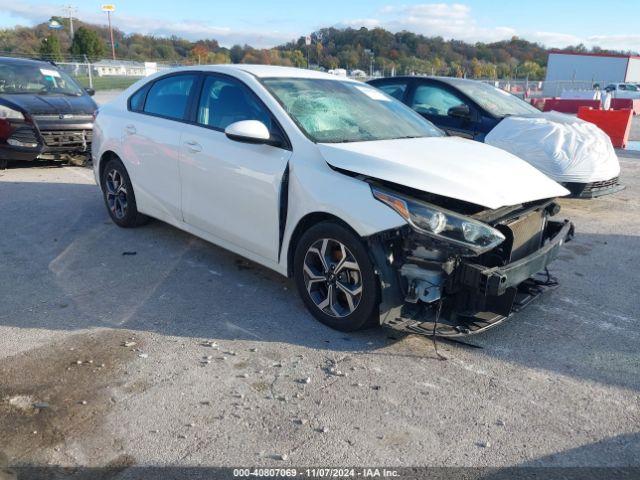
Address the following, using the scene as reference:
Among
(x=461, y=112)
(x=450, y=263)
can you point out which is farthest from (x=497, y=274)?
(x=461, y=112)

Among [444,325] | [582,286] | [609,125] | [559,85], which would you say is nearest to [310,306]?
[444,325]

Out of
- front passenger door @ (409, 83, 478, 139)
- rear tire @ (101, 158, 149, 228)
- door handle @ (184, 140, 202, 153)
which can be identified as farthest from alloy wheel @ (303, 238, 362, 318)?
front passenger door @ (409, 83, 478, 139)

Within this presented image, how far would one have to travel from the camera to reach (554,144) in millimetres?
6973

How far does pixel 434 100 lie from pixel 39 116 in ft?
20.0

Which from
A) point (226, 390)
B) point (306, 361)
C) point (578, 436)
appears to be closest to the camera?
point (578, 436)

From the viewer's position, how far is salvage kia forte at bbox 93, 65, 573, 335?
338 centimetres

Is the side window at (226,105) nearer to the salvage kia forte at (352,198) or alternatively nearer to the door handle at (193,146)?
the salvage kia forte at (352,198)

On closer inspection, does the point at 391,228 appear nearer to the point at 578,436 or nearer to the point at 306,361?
the point at 306,361

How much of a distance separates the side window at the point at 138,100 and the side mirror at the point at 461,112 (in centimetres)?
392

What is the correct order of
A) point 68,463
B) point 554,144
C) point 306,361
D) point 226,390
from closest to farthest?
point 68,463, point 226,390, point 306,361, point 554,144

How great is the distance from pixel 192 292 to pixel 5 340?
1349mm

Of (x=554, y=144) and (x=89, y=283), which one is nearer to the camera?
(x=89, y=283)

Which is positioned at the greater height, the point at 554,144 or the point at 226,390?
the point at 554,144

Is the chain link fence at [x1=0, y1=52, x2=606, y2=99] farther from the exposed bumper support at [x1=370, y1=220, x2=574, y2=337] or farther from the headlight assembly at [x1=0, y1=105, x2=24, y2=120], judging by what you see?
the exposed bumper support at [x1=370, y1=220, x2=574, y2=337]
